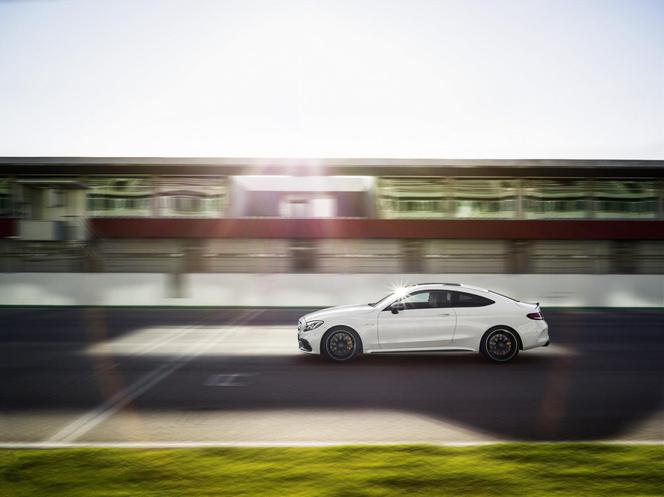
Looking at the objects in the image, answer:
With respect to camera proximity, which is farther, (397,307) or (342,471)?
(397,307)

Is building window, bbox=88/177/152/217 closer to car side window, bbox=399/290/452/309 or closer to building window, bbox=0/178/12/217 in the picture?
building window, bbox=0/178/12/217

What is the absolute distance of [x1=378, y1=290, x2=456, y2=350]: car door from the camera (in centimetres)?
987

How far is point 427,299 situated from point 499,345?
5.25 feet

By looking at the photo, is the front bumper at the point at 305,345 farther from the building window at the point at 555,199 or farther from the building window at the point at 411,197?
the building window at the point at 555,199

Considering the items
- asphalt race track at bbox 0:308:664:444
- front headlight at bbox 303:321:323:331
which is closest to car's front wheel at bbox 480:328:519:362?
asphalt race track at bbox 0:308:664:444

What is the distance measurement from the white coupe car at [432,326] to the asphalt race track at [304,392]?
1.27 feet

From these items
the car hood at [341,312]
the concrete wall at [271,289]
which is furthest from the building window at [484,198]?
the car hood at [341,312]

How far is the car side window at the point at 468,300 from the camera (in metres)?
10.0

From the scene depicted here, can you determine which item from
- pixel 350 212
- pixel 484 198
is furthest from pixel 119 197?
pixel 484 198

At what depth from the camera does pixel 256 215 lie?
3172 cm

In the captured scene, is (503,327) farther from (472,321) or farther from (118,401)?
(118,401)

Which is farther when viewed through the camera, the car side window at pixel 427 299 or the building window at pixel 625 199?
the building window at pixel 625 199

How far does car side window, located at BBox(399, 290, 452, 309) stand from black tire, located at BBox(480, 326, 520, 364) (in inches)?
38.7

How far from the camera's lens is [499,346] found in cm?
1002
